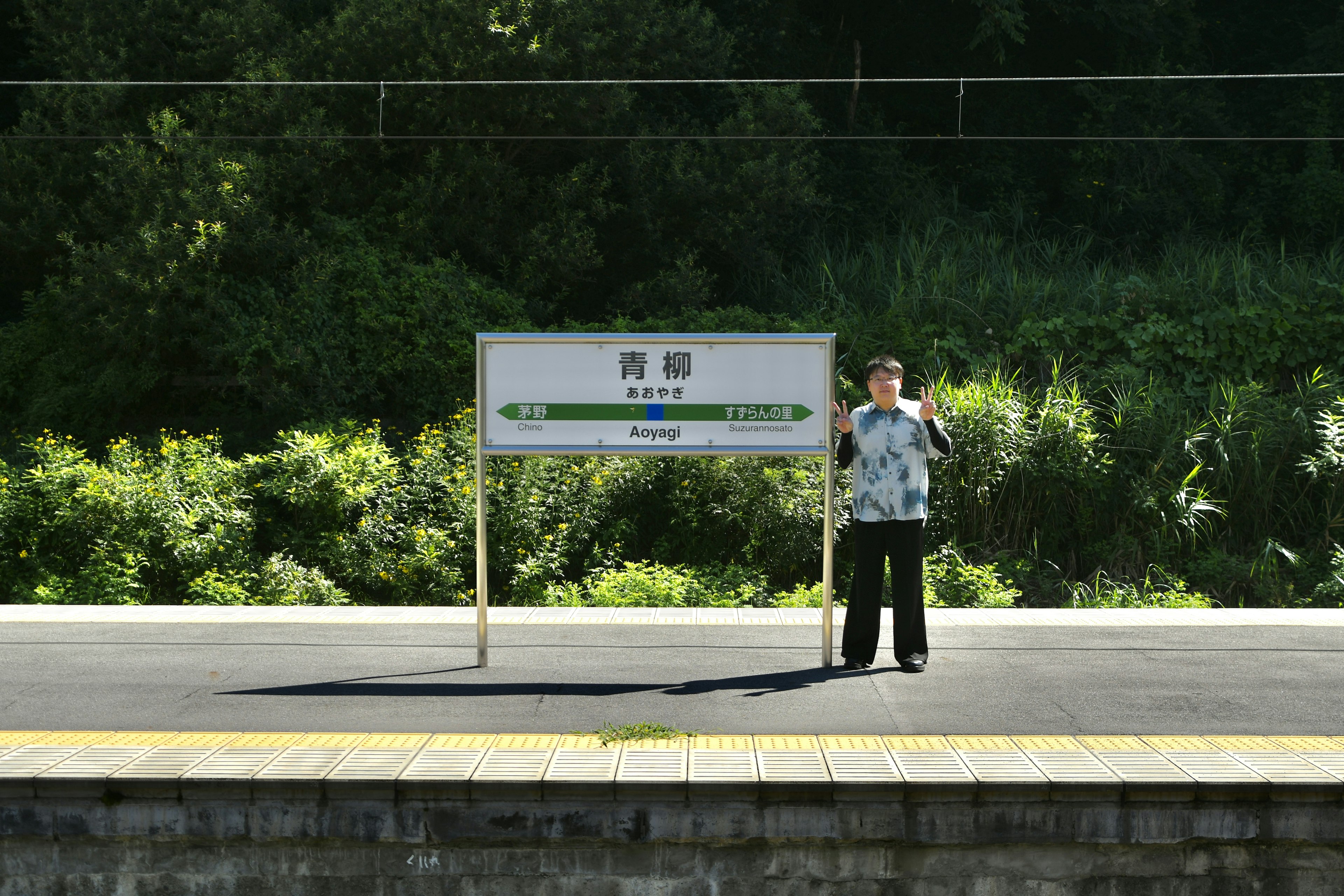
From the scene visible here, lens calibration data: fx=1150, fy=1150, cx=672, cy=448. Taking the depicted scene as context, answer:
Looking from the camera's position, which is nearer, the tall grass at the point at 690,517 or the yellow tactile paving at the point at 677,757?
→ the yellow tactile paving at the point at 677,757

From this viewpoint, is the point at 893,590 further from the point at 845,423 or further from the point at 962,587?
the point at 962,587

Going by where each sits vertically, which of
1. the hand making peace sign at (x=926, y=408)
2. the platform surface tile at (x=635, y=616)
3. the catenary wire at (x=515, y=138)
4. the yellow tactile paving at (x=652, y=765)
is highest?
the catenary wire at (x=515, y=138)

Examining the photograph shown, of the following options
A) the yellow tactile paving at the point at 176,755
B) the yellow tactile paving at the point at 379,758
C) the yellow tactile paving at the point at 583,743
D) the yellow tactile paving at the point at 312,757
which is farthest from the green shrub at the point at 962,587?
the yellow tactile paving at the point at 176,755

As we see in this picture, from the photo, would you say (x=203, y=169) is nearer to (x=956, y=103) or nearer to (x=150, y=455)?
(x=150, y=455)

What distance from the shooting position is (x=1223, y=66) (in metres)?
21.8

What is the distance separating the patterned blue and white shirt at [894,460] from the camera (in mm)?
5859

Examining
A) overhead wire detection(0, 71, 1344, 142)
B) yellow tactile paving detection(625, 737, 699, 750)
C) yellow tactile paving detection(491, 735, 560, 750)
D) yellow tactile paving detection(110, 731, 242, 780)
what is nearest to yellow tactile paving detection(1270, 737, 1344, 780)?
yellow tactile paving detection(625, 737, 699, 750)

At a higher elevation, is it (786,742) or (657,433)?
(657,433)

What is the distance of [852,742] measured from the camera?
4.51 m

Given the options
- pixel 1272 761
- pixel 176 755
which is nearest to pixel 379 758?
pixel 176 755

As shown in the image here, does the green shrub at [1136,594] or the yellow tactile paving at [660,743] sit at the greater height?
the yellow tactile paving at [660,743]

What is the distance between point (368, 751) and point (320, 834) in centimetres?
39

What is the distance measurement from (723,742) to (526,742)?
773 millimetres

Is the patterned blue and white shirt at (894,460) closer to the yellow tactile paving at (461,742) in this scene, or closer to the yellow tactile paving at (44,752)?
the yellow tactile paving at (461,742)
